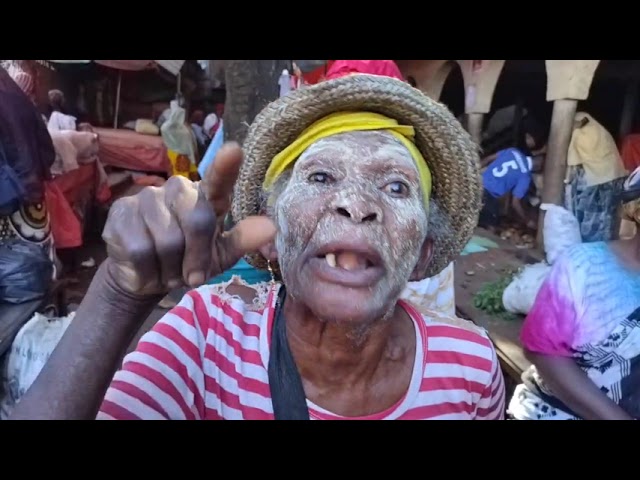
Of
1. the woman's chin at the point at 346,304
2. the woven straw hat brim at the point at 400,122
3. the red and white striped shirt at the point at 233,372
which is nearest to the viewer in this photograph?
the woman's chin at the point at 346,304

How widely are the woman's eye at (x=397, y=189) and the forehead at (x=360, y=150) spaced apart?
54 mm

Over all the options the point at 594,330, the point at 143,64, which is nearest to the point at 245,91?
the point at 594,330

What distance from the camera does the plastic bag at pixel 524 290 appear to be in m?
4.09

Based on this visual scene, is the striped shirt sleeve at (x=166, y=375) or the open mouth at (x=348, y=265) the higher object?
the open mouth at (x=348, y=265)

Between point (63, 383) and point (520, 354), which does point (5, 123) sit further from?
point (520, 354)

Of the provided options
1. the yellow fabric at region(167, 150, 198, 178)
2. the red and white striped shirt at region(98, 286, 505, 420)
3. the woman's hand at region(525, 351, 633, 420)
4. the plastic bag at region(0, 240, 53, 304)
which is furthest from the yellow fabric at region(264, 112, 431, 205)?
the yellow fabric at region(167, 150, 198, 178)

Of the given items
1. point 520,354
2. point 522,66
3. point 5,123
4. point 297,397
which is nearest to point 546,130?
point 522,66

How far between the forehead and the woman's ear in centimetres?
28

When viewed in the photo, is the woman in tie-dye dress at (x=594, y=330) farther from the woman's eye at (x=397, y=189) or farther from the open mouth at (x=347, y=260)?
the open mouth at (x=347, y=260)

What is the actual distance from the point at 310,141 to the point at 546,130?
300 inches

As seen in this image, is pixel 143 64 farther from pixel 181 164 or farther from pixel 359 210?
pixel 359 210

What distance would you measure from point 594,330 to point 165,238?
6.17 feet

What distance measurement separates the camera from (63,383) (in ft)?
3.36

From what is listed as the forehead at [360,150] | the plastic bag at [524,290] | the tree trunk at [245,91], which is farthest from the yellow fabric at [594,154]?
the forehead at [360,150]
